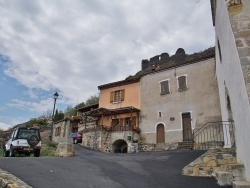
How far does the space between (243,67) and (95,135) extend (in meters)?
18.6

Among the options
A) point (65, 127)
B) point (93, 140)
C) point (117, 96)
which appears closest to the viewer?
point (93, 140)

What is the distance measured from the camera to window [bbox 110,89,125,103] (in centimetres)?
2428

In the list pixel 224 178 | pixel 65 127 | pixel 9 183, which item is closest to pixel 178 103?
pixel 224 178

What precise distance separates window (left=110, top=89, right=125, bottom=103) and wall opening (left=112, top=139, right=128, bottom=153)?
4.79 metres

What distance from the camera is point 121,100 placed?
24188mm

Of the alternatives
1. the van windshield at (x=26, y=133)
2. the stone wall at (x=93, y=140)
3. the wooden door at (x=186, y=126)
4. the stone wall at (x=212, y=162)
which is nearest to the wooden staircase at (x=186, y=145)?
the wooden door at (x=186, y=126)

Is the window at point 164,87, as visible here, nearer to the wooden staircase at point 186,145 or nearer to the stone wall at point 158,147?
the stone wall at point 158,147

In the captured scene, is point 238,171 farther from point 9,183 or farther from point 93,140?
point 93,140

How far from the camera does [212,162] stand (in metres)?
7.05

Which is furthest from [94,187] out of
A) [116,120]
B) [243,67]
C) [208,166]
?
[116,120]

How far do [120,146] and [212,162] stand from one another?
15.9 m

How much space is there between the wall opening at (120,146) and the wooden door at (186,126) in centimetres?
628

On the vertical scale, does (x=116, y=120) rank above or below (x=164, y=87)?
below

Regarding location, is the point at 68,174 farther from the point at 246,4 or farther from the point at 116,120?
the point at 116,120
